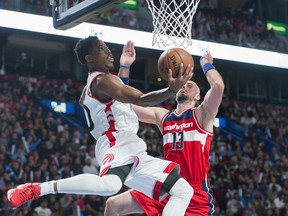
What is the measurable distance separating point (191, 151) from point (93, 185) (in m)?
1.27

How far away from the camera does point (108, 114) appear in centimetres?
459

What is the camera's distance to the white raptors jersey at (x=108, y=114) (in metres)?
4.59

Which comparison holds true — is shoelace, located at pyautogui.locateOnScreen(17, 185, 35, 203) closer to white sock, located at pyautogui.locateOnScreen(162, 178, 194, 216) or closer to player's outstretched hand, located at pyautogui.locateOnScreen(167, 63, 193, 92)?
white sock, located at pyautogui.locateOnScreen(162, 178, 194, 216)

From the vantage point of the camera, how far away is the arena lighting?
8.91 metres

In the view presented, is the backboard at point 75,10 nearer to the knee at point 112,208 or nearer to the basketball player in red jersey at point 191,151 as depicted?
the basketball player in red jersey at point 191,151

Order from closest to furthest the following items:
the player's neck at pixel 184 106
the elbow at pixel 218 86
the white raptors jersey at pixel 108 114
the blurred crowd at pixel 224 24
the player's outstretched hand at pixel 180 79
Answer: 1. the player's outstretched hand at pixel 180 79
2. the white raptors jersey at pixel 108 114
3. the elbow at pixel 218 86
4. the player's neck at pixel 184 106
5. the blurred crowd at pixel 224 24

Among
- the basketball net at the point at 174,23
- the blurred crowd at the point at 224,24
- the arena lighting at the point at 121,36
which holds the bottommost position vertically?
the basketball net at the point at 174,23

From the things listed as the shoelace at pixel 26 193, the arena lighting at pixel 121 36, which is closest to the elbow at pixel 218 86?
the shoelace at pixel 26 193

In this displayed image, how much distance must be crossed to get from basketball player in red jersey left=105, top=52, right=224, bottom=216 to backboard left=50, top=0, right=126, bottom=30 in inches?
44.3

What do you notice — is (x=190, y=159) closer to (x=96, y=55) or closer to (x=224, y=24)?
(x=96, y=55)

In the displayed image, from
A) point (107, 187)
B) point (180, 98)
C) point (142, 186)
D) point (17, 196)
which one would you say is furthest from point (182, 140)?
point (17, 196)

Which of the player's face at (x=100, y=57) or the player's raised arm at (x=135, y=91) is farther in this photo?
the player's face at (x=100, y=57)

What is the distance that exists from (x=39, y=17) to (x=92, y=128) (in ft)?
15.7

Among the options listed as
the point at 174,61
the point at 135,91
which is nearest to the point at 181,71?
the point at 174,61
